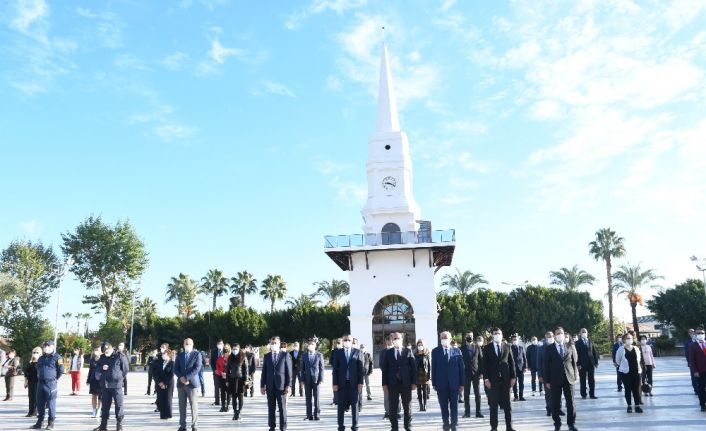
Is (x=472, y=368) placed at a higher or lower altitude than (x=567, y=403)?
higher

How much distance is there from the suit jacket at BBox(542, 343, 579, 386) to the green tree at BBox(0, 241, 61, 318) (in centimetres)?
5458

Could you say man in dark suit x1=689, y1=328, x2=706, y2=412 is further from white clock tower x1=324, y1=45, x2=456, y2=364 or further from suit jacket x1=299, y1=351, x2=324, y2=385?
white clock tower x1=324, y1=45, x2=456, y2=364

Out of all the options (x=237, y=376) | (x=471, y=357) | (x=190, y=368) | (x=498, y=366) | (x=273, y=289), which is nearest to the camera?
(x=498, y=366)

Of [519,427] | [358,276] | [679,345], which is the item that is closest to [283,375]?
[519,427]

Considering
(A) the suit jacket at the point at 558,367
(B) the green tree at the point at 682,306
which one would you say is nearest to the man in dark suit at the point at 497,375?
(A) the suit jacket at the point at 558,367

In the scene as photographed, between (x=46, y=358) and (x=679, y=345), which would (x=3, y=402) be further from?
(x=679, y=345)

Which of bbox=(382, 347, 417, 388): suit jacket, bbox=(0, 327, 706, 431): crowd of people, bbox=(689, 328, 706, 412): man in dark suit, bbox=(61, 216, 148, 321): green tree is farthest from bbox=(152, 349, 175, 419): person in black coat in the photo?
bbox=(61, 216, 148, 321): green tree

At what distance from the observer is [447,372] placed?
1068 centimetres

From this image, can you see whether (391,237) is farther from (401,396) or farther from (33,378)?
(401,396)

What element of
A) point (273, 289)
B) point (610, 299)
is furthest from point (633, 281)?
point (273, 289)

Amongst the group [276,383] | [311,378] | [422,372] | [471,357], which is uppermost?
[471,357]

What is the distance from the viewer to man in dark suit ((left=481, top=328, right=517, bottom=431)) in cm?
1060

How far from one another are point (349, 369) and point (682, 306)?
46.6 meters

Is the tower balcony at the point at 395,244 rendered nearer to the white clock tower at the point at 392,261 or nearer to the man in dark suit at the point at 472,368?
the white clock tower at the point at 392,261
